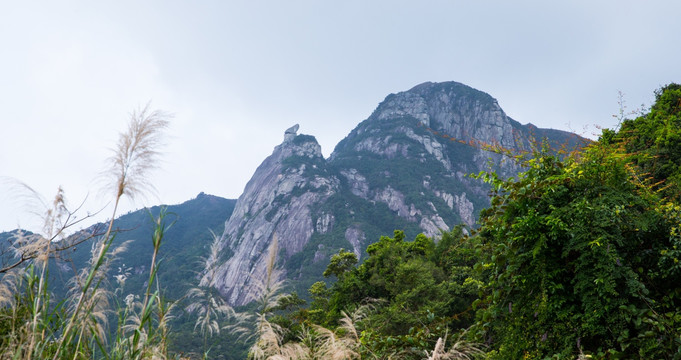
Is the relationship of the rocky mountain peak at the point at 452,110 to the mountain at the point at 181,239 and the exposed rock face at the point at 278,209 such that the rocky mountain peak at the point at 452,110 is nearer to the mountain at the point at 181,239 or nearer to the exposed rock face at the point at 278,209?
the exposed rock face at the point at 278,209

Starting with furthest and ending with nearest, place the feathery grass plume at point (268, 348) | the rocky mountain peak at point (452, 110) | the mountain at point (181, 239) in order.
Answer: the rocky mountain peak at point (452, 110) < the mountain at point (181, 239) < the feathery grass plume at point (268, 348)

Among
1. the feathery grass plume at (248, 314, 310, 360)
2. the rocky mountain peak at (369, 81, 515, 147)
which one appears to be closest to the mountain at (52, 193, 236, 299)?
the feathery grass plume at (248, 314, 310, 360)

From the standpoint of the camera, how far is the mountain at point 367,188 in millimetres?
78938

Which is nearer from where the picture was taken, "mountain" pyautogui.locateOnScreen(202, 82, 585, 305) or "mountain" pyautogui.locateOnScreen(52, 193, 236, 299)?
"mountain" pyautogui.locateOnScreen(52, 193, 236, 299)

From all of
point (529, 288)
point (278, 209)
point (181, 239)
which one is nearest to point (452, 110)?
point (278, 209)

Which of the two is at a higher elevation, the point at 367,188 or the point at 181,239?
the point at 367,188

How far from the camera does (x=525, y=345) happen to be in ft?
8.78

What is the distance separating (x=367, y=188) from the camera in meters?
105

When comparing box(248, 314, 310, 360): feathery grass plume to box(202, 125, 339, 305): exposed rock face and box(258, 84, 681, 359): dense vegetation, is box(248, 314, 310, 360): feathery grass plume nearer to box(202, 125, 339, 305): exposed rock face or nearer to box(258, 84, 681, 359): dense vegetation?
box(258, 84, 681, 359): dense vegetation

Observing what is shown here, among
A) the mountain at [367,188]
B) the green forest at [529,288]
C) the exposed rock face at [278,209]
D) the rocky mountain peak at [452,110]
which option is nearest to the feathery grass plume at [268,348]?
the green forest at [529,288]

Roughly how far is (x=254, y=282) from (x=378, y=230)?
80946mm

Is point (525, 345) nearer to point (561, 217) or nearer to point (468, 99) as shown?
point (561, 217)

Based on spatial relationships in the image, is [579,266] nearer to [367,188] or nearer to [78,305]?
[78,305]

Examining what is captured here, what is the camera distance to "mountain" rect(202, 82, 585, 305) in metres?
78.9
